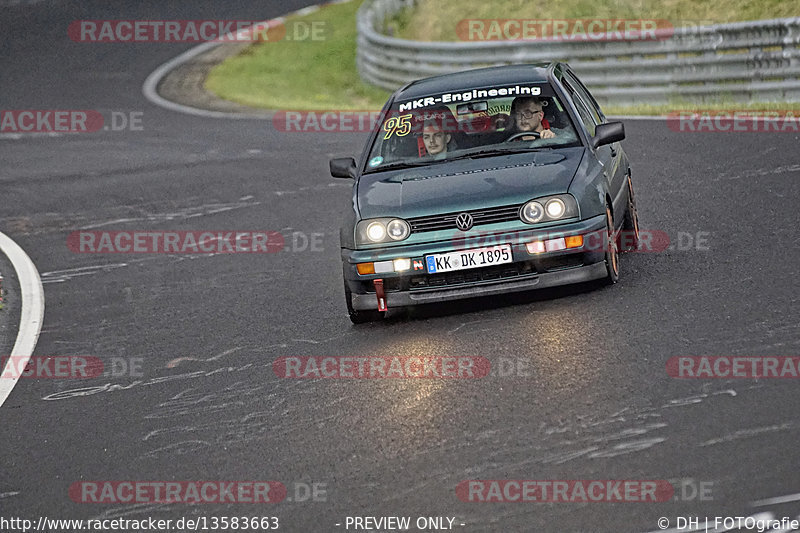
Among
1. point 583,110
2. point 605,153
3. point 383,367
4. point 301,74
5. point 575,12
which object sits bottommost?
point 301,74

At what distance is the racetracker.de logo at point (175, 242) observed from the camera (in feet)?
39.2

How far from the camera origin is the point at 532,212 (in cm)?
809

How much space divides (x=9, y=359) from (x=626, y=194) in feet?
15.0

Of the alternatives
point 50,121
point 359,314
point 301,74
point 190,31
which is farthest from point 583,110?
point 190,31

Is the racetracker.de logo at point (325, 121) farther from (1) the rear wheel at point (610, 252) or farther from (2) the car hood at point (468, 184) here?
(1) the rear wheel at point (610, 252)

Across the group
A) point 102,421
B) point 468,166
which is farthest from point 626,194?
point 102,421

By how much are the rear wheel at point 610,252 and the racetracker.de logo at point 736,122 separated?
624cm

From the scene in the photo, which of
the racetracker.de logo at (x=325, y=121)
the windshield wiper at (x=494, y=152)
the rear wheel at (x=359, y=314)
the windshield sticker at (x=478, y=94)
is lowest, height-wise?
the racetracker.de logo at (x=325, y=121)

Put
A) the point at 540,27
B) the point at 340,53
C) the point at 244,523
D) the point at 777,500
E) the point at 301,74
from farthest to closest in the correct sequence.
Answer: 1. the point at 340,53
2. the point at 301,74
3. the point at 540,27
4. the point at 244,523
5. the point at 777,500

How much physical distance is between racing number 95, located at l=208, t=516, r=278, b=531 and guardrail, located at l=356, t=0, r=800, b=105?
12546 millimetres

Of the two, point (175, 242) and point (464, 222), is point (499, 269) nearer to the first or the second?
point (464, 222)

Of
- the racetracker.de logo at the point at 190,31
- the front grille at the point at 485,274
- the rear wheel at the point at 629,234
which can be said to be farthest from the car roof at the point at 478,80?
the racetracker.de logo at the point at 190,31

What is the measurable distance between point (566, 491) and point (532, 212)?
3055mm

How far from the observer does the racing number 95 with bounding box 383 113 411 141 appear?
9211mm
